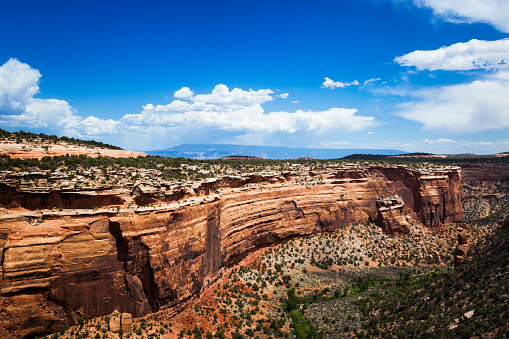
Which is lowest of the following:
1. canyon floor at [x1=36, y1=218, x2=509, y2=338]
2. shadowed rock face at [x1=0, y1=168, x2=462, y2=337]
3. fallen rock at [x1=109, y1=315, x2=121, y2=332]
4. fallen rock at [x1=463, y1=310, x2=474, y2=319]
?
canyon floor at [x1=36, y1=218, x2=509, y2=338]

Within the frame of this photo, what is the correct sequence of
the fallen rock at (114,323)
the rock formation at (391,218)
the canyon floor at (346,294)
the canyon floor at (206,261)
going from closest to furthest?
the canyon floor at (206,261)
the fallen rock at (114,323)
the canyon floor at (346,294)
the rock formation at (391,218)

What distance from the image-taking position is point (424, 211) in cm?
5884

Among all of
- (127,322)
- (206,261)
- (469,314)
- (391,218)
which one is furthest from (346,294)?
(127,322)

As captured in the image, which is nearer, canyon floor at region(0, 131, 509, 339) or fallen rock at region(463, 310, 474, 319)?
canyon floor at region(0, 131, 509, 339)

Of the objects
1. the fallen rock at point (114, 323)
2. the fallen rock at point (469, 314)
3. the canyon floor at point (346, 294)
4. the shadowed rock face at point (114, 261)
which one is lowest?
the canyon floor at point (346, 294)

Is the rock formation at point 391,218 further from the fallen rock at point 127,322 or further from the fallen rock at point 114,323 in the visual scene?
the fallen rock at point 114,323

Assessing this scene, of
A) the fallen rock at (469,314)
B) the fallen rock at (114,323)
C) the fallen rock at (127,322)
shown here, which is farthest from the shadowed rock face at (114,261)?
the fallen rock at (469,314)

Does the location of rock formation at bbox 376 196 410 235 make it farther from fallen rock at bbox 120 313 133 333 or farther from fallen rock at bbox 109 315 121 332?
fallen rock at bbox 109 315 121 332

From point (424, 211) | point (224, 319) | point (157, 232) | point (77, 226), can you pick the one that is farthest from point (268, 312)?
point (424, 211)

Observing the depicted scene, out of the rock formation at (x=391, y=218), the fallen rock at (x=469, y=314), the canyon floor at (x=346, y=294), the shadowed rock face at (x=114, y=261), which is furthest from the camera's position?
the rock formation at (x=391, y=218)

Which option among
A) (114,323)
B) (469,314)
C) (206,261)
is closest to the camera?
(469,314)

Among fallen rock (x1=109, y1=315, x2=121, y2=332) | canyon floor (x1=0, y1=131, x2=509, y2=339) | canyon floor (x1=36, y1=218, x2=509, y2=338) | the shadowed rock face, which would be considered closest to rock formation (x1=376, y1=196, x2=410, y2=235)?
canyon floor (x1=36, y1=218, x2=509, y2=338)

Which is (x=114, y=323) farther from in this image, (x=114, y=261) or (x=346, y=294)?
(x=346, y=294)

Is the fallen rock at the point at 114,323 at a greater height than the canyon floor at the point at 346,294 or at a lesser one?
greater
